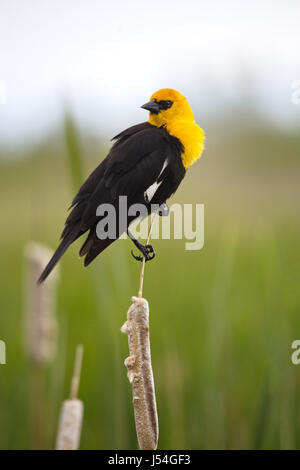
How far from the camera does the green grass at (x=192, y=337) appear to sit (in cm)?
123

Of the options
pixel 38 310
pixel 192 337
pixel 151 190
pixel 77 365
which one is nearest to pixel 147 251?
pixel 151 190

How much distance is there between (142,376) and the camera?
0.66m

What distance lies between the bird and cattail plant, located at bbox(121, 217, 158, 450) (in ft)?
0.38

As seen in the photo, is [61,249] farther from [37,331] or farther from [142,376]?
[37,331]

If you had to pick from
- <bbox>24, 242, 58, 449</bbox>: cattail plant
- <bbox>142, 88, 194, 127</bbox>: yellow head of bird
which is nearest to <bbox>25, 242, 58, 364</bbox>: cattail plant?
<bbox>24, 242, 58, 449</bbox>: cattail plant

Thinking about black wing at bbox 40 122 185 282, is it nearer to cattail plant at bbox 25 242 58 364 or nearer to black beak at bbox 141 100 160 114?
black beak at bbox 141 100 160 114

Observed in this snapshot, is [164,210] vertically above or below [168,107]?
below

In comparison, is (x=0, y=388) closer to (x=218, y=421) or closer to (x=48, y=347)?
(x=48, y=347)

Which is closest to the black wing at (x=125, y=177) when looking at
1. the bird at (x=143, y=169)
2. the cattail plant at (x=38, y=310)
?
the bird at (x=143, y=169)

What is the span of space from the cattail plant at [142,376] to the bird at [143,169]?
117mm

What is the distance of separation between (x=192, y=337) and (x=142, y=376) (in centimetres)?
209

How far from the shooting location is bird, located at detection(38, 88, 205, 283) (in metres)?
0.74

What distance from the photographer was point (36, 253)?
54.1 inches
